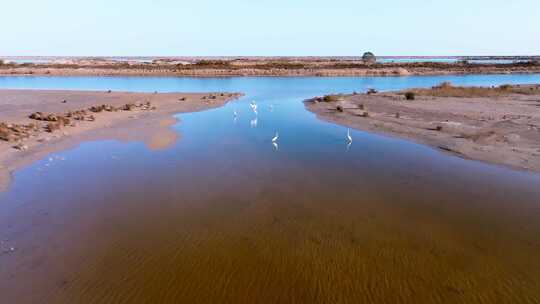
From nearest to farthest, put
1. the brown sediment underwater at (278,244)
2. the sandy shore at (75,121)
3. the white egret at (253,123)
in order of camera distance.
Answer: the brown sediment underwater at (278,244)
the sandy shore at (75,121)
the white egret at (253,123)

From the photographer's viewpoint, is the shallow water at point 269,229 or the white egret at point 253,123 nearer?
the shallow water at point 269,229

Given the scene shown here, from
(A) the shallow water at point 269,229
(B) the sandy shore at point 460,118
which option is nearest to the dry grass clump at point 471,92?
(B) the sandy shore at point 460,118

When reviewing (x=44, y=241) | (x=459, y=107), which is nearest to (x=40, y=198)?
(x=44, y=241)

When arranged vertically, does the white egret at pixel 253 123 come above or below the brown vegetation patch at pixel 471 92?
below

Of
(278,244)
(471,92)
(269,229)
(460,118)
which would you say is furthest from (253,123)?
(471,92)

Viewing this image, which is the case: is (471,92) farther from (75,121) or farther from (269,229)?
(75,121)

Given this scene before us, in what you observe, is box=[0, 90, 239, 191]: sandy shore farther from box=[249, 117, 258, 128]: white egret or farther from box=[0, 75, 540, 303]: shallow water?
box=[249, 117, 258, 128]: white egret

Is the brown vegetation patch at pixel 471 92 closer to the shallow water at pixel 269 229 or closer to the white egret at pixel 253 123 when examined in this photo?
the white egret at pixel 253 123
